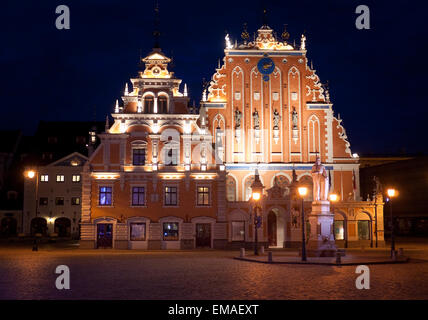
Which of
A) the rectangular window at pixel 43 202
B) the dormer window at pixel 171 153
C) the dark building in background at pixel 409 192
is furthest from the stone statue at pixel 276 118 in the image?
the rectangular window at pixel 43 202

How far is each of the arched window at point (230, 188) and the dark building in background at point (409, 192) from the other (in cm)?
3568

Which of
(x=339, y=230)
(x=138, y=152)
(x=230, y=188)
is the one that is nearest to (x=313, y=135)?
(x=339, y=230)

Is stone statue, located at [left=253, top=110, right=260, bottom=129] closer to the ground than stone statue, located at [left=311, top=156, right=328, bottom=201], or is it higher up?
higher up

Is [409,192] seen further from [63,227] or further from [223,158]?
[63,227]

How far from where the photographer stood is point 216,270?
2450 centimetres

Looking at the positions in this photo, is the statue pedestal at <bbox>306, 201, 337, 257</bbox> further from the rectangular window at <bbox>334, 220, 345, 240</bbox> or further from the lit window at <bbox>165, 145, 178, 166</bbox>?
the lit window at <bbox>165, 145, 178, 166</bbox>

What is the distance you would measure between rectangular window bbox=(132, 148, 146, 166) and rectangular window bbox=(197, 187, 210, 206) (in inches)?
Answer: 226

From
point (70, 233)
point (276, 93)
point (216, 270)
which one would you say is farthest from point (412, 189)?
point (216, 270)

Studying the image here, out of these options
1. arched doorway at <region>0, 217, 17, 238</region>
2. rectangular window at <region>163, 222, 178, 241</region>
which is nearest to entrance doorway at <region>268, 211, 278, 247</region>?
rectangular window at <region>163, 222, 178, 241</region>

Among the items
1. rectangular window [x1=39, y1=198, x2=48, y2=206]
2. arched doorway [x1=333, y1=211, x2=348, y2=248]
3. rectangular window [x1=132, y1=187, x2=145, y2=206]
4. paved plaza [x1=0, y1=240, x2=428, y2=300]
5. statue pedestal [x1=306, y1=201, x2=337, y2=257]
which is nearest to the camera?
paved plaza [x1=0, y1=240, x2=428, y2=300]

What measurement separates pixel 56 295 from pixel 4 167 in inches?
2393

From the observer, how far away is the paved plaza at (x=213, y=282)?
52.5 ft

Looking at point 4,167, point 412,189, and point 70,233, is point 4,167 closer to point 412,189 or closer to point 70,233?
point 70,233

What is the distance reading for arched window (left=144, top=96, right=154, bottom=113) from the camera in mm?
46625
